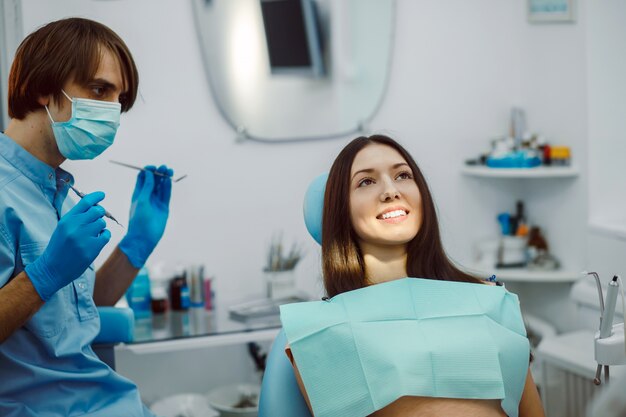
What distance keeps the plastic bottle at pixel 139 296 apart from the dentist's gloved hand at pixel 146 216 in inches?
21.3

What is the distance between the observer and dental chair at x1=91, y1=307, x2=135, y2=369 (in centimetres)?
175

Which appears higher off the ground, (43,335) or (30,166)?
(30,166)

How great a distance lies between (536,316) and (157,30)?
1836 millimetres

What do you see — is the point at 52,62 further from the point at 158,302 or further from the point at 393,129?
the point at 393,129

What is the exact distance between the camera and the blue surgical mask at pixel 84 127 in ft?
4.98

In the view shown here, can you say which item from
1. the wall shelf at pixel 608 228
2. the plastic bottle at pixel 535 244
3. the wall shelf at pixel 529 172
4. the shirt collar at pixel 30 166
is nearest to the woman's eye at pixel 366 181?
the shirt collar at pixel 30 166

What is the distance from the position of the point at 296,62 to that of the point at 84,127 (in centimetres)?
134

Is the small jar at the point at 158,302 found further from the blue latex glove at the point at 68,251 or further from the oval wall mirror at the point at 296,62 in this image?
the blue latex glove at the point at 68,251

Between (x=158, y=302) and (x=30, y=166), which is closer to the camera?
(x=30, y=166)

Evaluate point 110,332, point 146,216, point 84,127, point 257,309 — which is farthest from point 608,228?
point 84,127

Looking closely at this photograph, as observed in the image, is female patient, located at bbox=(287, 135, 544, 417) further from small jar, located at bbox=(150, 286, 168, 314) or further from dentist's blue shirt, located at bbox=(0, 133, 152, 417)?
small jar, located at bbox=(150, 286, 168, 314)

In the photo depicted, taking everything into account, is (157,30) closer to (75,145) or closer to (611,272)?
(75,145)

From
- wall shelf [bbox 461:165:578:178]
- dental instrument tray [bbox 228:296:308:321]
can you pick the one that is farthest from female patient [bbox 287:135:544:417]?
wall shelf [bbox 461:165:578:178]

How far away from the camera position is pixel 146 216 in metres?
1.89
